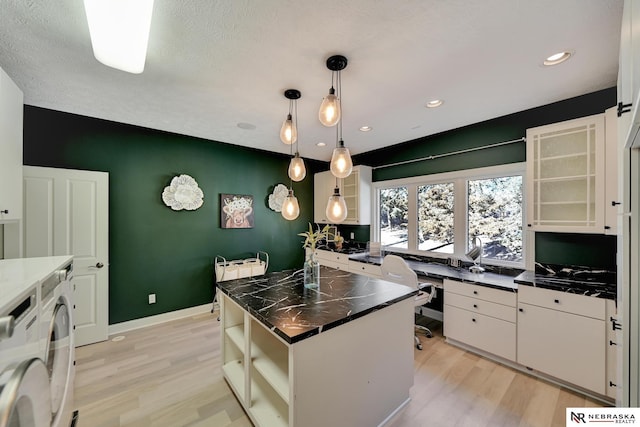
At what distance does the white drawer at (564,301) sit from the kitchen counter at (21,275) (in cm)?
321

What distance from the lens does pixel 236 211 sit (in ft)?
12.8

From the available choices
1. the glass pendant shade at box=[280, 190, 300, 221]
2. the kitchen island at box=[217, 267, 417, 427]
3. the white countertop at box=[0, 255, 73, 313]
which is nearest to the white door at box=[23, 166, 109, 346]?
the white countertop at box=[0, 255, 73, 313]

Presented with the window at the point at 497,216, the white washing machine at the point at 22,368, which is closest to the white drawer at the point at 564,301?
the window at the point at 497,216

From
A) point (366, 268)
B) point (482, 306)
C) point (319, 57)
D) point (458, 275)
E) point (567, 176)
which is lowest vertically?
point (482, 306)

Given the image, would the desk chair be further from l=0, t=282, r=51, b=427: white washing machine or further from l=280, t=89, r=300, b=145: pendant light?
l=0, t=282, r=51, b=427: white washing machine

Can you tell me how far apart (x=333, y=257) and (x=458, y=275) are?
6.46 ft

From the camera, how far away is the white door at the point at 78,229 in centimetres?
247

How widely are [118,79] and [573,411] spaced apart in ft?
13.6

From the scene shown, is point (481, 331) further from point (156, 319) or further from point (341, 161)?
point (156, 319)

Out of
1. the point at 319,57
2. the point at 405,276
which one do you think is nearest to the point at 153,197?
the point at 319,57

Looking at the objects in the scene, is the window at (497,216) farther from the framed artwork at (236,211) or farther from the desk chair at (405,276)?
the framed artwork at (236,211)

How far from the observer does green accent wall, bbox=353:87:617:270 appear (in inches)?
87.0

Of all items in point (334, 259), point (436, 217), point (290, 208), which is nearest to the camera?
point (290, 208)

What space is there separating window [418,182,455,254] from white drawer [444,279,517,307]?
2.56 ft
